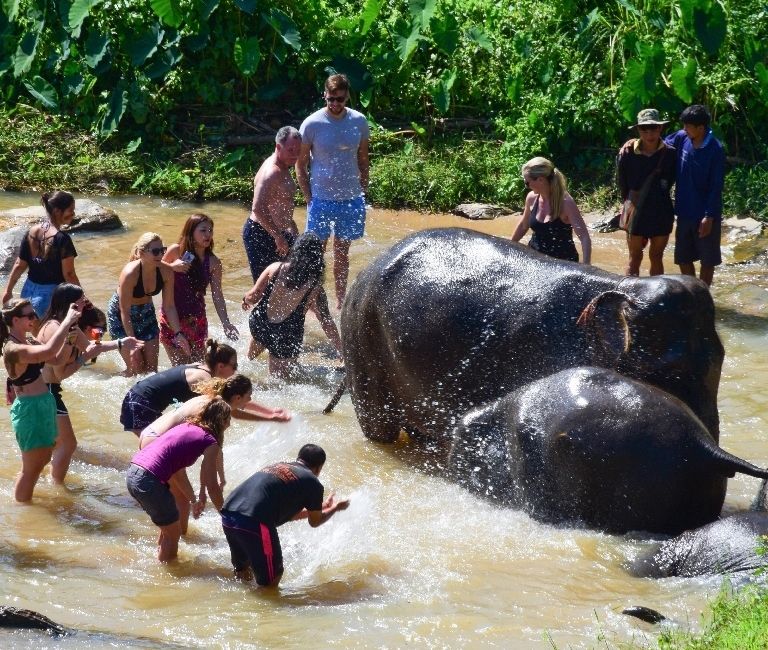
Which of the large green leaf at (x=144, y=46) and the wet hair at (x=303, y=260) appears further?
the large green leaf at (x=144, y=46)

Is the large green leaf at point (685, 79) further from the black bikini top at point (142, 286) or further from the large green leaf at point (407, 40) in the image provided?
the black bikini top at point (142, 286)

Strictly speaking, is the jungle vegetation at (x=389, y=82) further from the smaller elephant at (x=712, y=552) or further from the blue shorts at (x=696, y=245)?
the smaller elephant at (x=712, y=552)

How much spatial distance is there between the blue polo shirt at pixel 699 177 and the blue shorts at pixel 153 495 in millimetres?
5449

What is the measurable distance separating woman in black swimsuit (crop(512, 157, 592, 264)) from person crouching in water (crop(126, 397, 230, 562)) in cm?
308

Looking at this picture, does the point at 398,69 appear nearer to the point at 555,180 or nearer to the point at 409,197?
the point at 409,197

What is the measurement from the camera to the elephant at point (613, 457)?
575cm

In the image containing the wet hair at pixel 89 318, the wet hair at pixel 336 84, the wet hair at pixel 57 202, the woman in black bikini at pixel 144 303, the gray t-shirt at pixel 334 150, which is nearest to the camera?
the wet hair at pixel 89 318

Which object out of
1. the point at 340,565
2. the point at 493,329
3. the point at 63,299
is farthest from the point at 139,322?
the point at 340,565

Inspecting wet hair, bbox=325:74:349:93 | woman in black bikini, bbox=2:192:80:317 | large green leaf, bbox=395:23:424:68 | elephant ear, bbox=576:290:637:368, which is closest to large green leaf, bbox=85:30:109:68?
large green leaf, bbox=395:23:424:68

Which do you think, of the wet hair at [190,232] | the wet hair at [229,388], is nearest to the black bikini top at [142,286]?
the wet hair at [190,232]

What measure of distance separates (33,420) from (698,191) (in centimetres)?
562

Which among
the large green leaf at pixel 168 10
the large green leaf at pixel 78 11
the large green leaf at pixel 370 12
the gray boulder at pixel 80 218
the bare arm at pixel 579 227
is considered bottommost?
the gray boulder at pixel 80 218

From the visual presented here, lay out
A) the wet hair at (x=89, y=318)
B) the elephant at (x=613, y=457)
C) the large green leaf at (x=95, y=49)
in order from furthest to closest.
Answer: the large green leaf at (x=95, y=49)
the wet hair at (x=89, y=318)
the elephant at (x=613, y=457)

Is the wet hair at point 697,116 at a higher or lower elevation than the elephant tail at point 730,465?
higher
